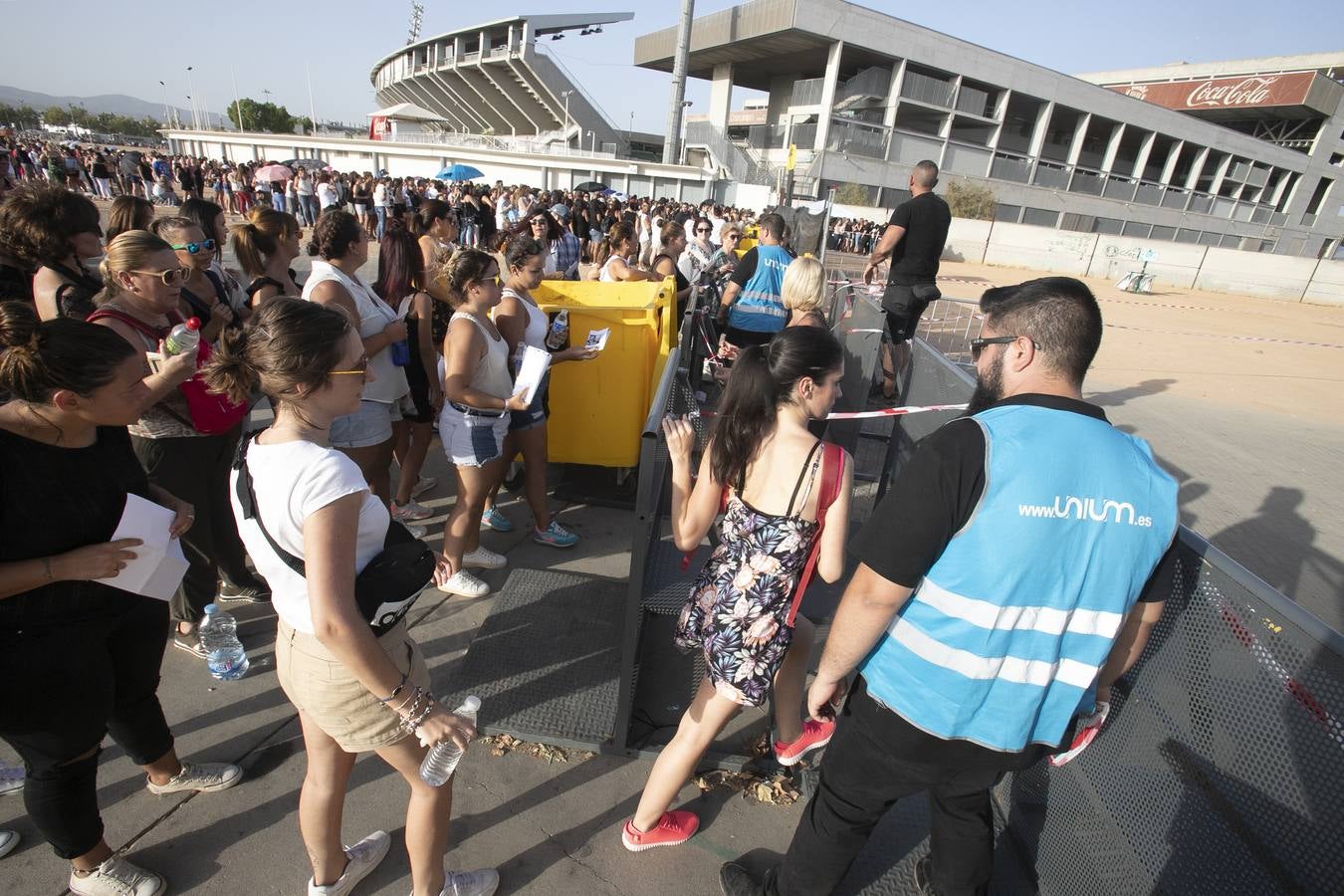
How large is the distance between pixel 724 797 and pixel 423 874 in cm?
123

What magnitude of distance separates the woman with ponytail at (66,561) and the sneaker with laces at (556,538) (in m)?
2.47

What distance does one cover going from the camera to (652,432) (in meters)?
2.25

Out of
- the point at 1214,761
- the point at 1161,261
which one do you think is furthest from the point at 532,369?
the point at 1161,261

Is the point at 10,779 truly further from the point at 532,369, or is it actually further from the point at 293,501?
the point at 532,369

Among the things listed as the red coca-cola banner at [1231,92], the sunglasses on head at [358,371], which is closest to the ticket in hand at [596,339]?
the sunglasses on head at [358,371]

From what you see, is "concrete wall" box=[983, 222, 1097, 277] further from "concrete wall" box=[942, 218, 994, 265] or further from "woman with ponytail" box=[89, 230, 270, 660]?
"woman with ponytail" box=[89, 230, 270, 660]

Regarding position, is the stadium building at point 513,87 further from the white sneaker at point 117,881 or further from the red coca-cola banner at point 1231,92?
the white sneaker at point 117,881

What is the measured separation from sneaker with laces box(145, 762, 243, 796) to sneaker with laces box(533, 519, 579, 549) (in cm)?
217

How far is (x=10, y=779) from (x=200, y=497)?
126cm

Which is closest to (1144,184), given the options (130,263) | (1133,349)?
(1133,349)

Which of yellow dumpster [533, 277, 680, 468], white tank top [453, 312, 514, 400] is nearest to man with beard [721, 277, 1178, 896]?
white tank top [453, 312, 514, 400]

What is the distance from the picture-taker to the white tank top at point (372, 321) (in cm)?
354

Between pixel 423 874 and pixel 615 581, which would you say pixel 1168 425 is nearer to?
pixel 615 581

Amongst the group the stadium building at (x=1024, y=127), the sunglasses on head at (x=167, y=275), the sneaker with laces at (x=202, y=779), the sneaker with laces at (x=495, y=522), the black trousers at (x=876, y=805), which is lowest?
the sneaker with laces at (x=495, y=522)
